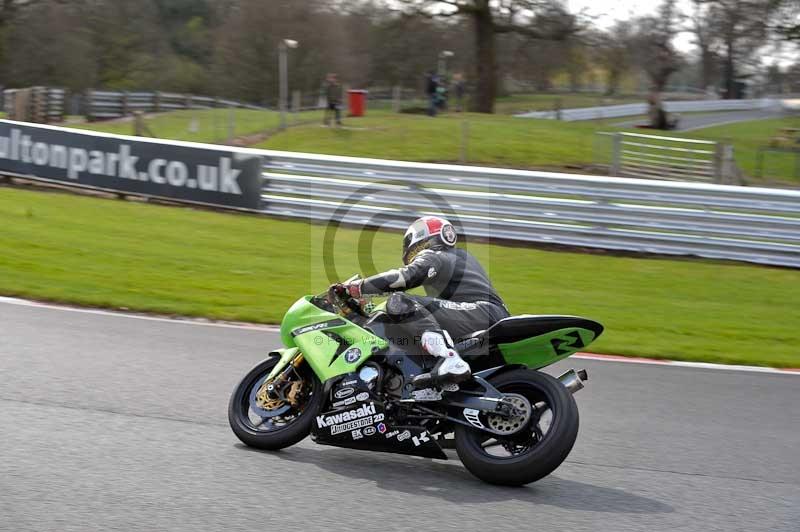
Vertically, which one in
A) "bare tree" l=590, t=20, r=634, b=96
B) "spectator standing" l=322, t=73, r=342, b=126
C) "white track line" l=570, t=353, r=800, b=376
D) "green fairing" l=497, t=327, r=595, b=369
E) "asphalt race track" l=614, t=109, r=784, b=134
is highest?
"bare tree" l=590, t=20, r=634, b=96

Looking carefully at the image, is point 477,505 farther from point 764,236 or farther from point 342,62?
point 342,62

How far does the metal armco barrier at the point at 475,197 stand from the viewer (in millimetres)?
14102

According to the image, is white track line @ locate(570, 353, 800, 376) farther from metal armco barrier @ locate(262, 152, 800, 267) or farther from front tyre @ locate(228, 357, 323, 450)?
metal armco barrier @ locate(262, 152, 800, 267)

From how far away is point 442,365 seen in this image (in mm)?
5598

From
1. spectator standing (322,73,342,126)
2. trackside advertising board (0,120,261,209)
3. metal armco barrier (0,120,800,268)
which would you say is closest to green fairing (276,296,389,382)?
metal armco barrier (0,120,800,268)

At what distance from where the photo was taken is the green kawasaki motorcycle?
539 cm

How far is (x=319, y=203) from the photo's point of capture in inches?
635

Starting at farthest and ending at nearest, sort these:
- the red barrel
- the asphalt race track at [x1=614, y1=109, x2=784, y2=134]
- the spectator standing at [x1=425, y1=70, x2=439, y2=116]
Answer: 1. the asphalt race track at [x1=614, y1=109, x2=784, y2=134]
2. the spectator standing at [x1=425, y1=70, x2=439, y2=116]
3. the red barrel

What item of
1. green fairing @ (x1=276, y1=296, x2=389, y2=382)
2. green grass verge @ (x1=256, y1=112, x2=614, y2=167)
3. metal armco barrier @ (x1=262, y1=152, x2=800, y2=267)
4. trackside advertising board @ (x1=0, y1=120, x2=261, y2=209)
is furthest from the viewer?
green grass verge @ (x1=256, y1=112, x2=614, y2=167)

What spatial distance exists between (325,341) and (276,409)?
1.74 ft

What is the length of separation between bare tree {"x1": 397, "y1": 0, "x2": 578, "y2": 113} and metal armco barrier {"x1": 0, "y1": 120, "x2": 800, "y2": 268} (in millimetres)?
16255

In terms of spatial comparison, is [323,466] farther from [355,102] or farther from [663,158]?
[355,102]

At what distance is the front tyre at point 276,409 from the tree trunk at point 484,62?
91.9ft

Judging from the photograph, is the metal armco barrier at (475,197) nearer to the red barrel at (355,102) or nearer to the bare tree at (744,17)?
the red barrel at (355,102)
